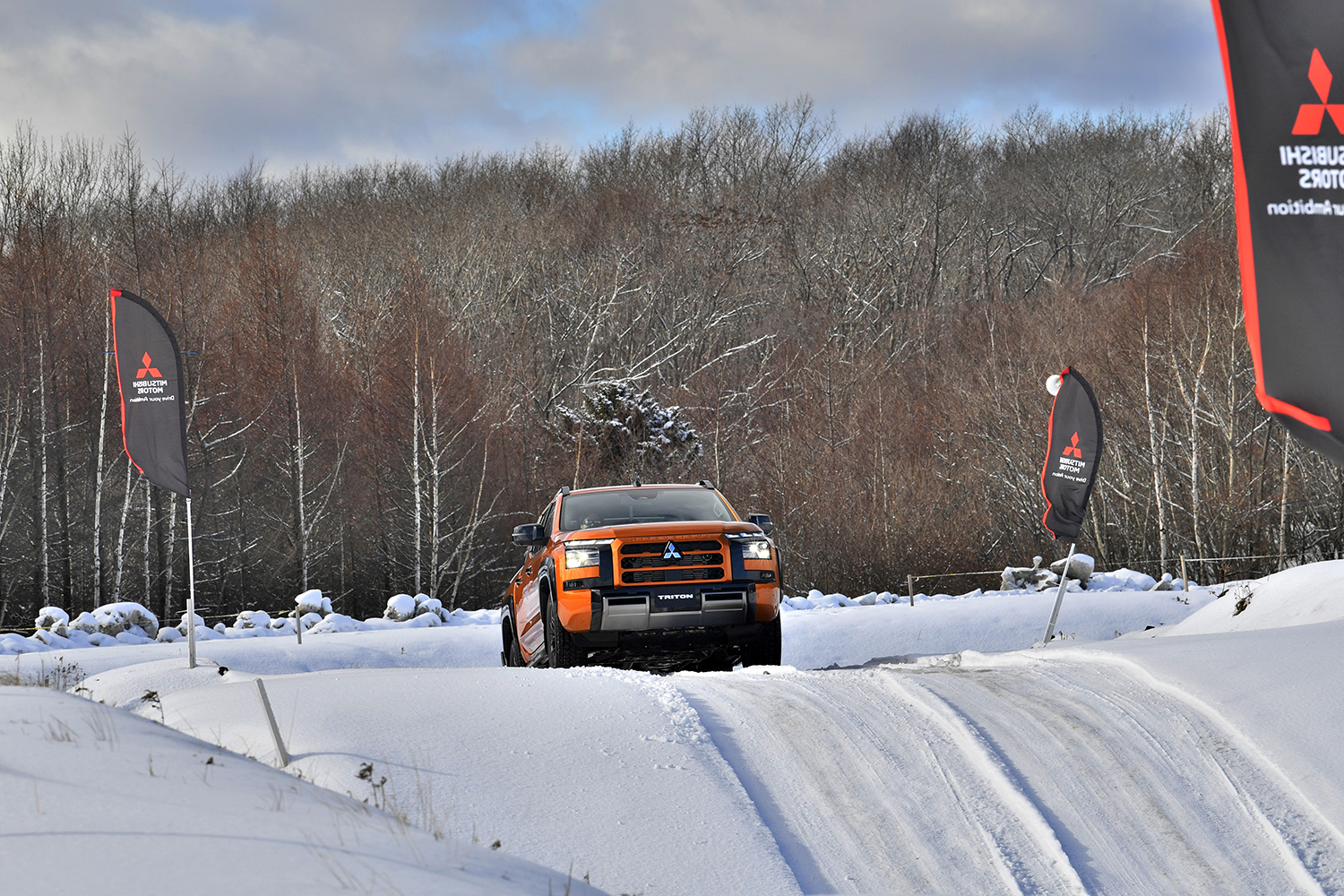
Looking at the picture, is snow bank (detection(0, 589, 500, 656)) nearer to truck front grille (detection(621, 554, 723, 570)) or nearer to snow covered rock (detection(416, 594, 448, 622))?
snow covered rock (detection(416, 594, 448, 622))

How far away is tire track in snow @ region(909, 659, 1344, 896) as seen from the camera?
6.05 m

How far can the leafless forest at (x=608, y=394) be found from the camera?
3122 cm

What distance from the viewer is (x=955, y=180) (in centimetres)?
6950

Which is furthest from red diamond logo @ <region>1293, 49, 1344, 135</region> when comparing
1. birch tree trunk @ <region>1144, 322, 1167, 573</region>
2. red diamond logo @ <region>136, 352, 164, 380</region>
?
birch tree trunk @ <region>1144, 322, 1167, 573</region>

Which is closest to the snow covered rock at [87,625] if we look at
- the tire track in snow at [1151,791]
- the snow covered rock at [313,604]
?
the snow covered rock at [313,604]

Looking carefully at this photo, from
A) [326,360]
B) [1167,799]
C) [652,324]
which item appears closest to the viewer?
[1167,799]

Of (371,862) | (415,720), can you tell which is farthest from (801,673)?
(371,862)

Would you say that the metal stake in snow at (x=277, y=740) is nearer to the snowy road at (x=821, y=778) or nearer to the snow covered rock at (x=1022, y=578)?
the snowy road at (x=821, y=778)

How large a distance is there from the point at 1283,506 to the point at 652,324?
3217cm

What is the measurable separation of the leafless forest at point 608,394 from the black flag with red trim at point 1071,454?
1194cm

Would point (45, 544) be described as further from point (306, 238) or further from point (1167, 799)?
point (306, 238)

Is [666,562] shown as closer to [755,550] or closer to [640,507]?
[755,550]

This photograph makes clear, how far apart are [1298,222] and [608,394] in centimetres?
3673

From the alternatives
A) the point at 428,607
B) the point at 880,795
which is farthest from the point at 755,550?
the point at 428,607
